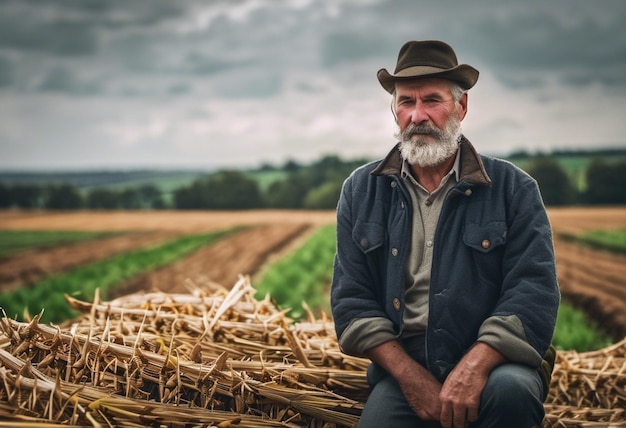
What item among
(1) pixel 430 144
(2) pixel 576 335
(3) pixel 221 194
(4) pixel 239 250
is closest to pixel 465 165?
(1) pixel 430 144

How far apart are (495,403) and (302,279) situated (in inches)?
509

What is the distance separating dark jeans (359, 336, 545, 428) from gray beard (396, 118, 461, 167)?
86 centimetres

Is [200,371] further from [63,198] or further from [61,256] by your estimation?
[63,198]

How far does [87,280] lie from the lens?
17922 millimetres

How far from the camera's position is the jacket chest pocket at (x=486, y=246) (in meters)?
3.17

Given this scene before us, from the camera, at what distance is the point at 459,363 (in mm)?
3029

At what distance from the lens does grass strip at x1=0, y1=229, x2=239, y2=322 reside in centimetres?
1299

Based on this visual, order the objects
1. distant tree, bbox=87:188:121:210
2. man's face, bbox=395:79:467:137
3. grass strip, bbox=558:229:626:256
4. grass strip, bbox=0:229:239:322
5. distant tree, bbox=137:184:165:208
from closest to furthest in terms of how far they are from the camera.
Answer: man's face, bbox=395:79:467:137, grass strip, bbox=0:229:239:322, grass strip, bbox=558:229:626:256, distant tree, bbox=87:188:121:210, distant tree, bbox=137:184:165:208

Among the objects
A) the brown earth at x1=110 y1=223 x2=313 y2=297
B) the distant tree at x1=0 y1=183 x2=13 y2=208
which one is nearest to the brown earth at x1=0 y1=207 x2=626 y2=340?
the brown earth at x1=110 y1=223 x2=313 y2=297

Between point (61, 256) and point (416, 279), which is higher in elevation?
point (416, 279)

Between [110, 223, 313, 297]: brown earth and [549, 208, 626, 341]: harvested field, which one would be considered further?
[110, 223, 313, 297]: brown earth

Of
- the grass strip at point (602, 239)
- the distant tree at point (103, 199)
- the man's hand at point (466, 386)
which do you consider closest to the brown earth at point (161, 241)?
the distant tree at point (103, 199)

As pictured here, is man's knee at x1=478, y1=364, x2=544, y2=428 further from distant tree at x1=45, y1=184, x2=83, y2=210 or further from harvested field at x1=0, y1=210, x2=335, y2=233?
distant tree at x1=45, y1=184, x2=83, y2=210

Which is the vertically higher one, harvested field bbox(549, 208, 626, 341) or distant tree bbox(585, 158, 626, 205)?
distant tree bbox(585, 158, 626, 205)
